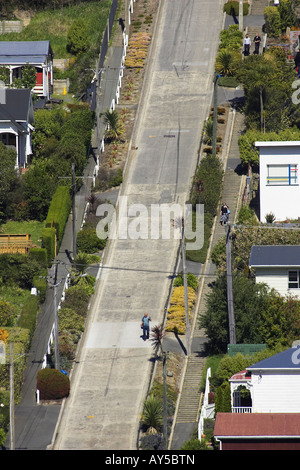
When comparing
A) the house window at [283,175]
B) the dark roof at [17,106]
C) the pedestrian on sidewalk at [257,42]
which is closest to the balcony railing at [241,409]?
the house window at [283,175]

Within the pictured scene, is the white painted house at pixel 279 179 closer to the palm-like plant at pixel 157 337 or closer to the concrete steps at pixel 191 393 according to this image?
the palm-like plant at pixel 157 337

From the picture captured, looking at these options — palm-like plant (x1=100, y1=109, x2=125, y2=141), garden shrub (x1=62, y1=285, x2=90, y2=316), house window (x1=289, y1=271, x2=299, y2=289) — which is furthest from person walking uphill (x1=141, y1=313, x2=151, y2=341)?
palm-like plant (x1=100, y1=109, x2=125, y2=141)

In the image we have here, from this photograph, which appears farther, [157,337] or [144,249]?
[144,249]

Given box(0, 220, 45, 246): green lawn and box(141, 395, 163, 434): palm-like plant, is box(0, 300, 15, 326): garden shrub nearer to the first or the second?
box(0, 220, 45, 246): green lawn

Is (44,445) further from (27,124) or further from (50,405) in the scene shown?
(27,124)

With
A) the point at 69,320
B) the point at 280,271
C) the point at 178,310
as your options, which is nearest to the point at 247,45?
the point at 280,271

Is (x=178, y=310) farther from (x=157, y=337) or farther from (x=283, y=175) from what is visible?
(x=283, y=175)
